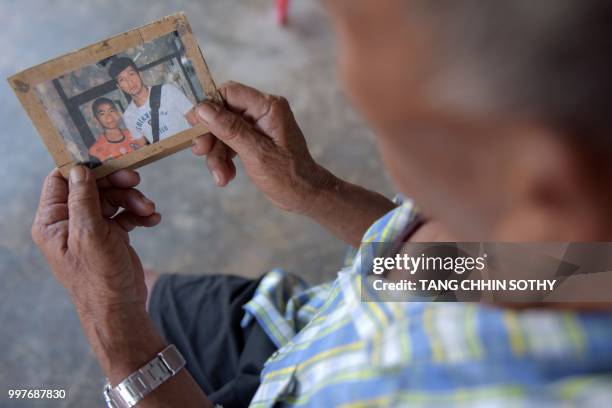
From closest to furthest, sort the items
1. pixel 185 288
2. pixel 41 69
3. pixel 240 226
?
pixel 41 69 < pixel 185 288 < pixel 240 226

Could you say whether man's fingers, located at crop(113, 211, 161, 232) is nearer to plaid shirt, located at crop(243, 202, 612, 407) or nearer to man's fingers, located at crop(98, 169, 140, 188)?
man's fingers, located at crop(98, 169, 140, 188)

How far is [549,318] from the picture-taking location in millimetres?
563

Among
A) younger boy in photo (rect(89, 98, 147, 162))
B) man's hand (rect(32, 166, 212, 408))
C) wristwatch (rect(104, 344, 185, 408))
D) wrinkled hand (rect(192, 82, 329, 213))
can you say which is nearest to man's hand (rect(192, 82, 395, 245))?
wrinkled hand (rect(192, 82, 329, 213))

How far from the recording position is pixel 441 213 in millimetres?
548

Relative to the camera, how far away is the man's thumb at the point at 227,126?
103 cm

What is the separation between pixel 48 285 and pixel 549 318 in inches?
61.7

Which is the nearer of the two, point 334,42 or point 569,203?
point 569,203

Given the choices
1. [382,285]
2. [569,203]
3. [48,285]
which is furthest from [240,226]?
[569,203]

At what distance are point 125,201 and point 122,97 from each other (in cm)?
21

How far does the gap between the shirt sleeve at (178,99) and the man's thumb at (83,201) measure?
0.20 m

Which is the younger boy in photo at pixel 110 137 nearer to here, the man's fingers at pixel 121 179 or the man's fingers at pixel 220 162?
the man's fingers at pixel 121 179

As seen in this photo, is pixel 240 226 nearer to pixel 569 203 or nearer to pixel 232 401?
pixel 232 401

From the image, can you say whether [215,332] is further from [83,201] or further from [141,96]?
[141,96]

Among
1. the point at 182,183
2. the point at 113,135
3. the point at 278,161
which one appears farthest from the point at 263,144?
the point at 182,183
